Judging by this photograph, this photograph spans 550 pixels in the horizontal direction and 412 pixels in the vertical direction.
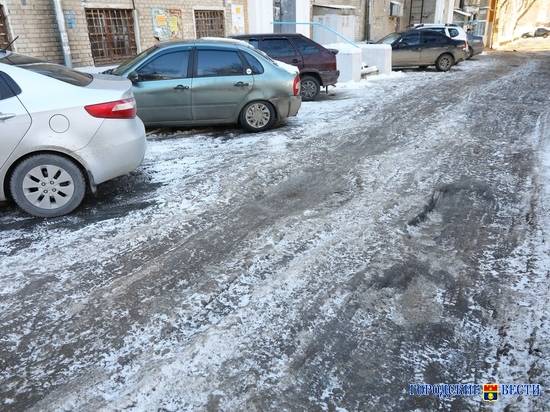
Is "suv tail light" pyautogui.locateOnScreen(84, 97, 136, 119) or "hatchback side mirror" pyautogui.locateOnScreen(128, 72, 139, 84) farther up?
"hatchback side mirror" pyautogui.locateOnScreen(128, 72, 139, 84)

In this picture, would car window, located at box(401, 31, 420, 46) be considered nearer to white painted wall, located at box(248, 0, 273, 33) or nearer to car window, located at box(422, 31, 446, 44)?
car window, located at box(422, 31, 446, 44)

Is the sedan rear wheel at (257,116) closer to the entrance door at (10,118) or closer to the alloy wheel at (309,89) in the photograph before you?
the alloy wheel at (309,89)

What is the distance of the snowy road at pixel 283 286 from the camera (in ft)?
8.46

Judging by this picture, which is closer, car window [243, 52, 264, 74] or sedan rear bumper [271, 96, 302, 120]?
car window [243, 52, 264, 74]

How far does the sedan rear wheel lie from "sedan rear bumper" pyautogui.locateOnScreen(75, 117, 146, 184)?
10.6 ft

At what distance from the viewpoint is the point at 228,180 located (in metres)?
5.67

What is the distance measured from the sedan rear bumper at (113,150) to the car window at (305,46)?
716cm

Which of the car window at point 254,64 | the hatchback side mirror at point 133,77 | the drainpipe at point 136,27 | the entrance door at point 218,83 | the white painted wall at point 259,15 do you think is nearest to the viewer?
the hatchback side mirror at point 133,77

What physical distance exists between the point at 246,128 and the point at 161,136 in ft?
4.98

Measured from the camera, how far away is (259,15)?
17.2 metres

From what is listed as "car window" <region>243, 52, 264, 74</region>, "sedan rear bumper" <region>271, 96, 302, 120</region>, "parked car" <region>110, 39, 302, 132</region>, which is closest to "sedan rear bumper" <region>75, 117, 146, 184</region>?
"parked car" <region>110, 39, 302, 132</region>

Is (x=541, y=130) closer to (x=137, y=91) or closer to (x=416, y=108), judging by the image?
(x=416, y=108)

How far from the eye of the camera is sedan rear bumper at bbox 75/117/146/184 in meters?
4.60

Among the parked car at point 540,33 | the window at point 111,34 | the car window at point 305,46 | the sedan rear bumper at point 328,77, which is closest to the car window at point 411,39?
the sedan rear bumper at point 328,77
